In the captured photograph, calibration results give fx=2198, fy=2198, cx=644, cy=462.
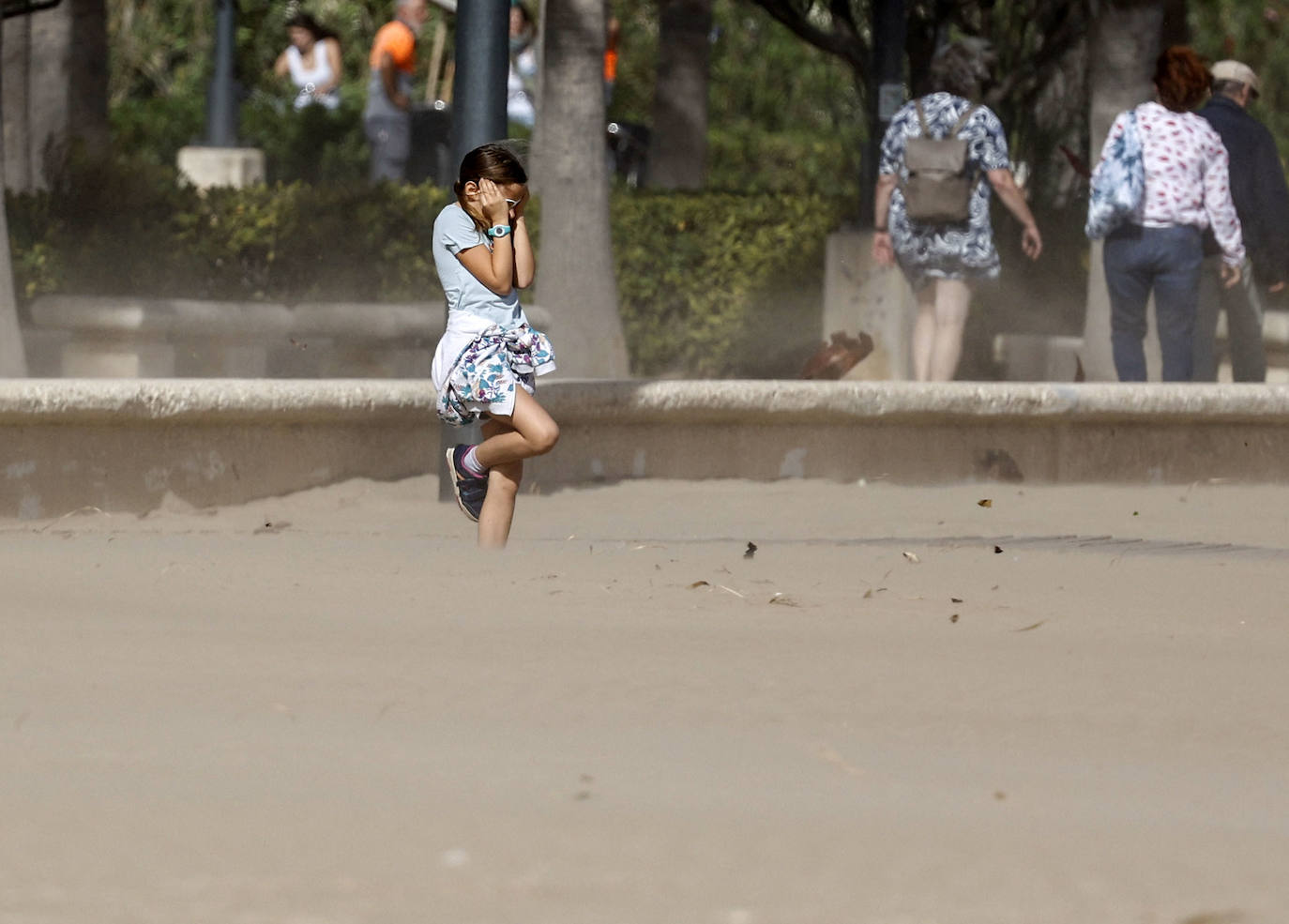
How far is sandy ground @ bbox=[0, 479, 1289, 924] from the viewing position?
3125mm

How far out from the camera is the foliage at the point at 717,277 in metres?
12.3

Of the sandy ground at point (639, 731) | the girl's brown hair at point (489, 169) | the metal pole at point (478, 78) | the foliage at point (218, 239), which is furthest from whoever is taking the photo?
the foliage at point (218, 239)

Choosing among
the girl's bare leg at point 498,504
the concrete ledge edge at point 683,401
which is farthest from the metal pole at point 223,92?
the girl's bare leg at point 498,504

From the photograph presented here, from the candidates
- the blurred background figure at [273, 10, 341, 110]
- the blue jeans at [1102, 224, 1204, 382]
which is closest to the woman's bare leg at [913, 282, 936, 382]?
the blue jeans at [1102, 224, 1204, 382]

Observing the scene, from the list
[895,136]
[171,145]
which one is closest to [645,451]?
[895,136]

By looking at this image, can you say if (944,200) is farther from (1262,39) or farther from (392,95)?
(1262,39)

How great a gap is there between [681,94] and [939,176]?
5.57 meters

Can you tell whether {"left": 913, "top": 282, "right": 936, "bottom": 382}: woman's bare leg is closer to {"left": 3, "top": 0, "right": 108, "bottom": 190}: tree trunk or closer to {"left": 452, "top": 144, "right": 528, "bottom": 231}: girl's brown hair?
{"left": 452, "top": 144, "right": 528, "bottom": 231}: girl's brown hair

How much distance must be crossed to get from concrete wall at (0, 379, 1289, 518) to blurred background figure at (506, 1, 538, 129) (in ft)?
22.2

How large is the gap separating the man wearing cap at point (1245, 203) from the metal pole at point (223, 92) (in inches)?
427

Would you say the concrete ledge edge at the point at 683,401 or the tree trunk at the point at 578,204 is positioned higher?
the tree trunk at the point at 578,204

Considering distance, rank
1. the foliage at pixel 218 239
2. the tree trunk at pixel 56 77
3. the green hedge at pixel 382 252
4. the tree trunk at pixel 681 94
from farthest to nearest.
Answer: the tree trunk at pixel 681 94, the tree trunk at pixel 56 77, the green hedge at pixel 382 252, the foliage at pixel 218 239

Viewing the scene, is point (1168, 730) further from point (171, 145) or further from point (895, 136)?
point (171, 145)

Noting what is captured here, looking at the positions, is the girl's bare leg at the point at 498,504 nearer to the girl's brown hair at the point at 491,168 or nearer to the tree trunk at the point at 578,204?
the girl's brown hair at the point at 491,168
